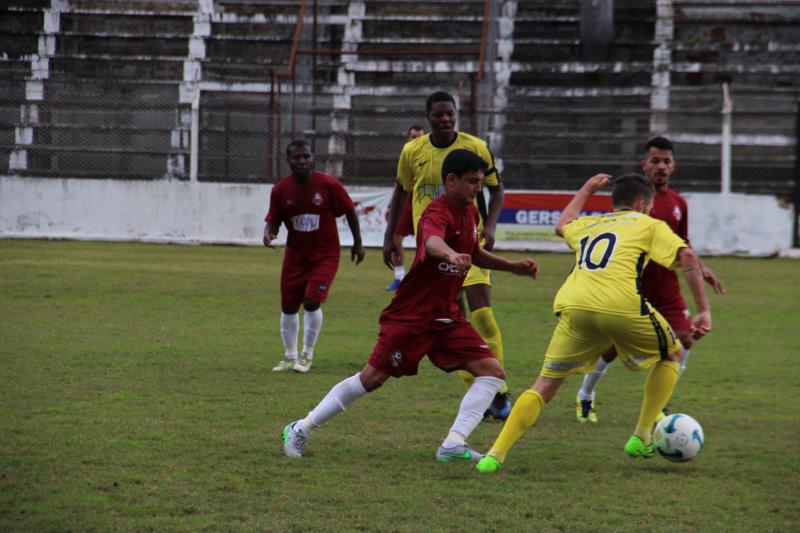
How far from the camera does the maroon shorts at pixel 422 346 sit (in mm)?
6406

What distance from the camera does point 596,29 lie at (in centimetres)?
2884

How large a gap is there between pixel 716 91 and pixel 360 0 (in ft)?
33.7

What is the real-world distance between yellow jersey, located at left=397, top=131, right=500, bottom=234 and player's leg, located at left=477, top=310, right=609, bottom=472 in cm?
189

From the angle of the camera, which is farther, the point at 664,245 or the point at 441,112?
the point at 441,112

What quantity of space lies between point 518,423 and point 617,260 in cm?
106

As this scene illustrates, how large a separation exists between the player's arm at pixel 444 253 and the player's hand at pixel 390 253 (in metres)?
2.05

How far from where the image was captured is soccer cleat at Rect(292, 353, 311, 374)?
9680 millimetres

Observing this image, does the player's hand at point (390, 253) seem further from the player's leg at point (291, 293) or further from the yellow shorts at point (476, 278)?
the player's leg at point (291, 293)

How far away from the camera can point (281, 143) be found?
79.5ft

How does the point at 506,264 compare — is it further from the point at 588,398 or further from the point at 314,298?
the point at 314,298

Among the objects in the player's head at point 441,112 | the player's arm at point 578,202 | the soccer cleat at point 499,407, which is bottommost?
the soccer cleat at point 499,407

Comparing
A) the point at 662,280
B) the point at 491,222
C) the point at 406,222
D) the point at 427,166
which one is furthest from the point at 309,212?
the point at 662,280

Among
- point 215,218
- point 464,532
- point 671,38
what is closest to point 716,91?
point 671,38

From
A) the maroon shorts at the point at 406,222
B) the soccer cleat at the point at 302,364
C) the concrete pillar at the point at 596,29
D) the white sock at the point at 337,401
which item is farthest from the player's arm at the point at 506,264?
the concrete pillar at the point at 596,29
